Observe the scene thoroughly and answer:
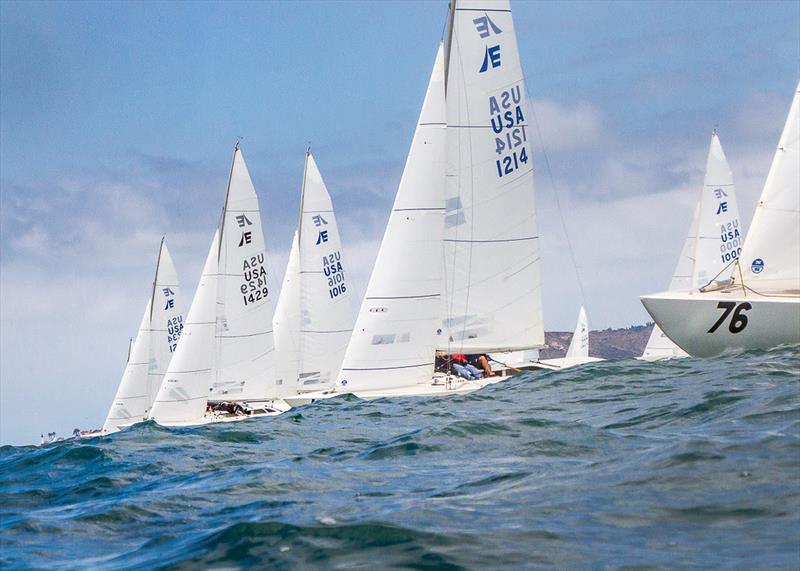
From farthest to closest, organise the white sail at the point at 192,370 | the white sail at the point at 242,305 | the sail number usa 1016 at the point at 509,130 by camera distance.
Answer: the white sail at the point at 242,305, the white sail at the point at 192,370, the sail number usa 1016 at the point at 509,130

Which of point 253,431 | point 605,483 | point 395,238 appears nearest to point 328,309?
point 395,238

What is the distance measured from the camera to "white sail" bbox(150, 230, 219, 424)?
3122cm

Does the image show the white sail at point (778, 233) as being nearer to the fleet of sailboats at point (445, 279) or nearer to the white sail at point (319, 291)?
the fleet of sailboats at point (445, 279)

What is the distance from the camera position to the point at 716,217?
4191cm

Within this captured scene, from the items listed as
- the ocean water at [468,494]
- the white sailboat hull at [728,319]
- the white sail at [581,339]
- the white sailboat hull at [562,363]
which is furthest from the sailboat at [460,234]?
the white sail at [581,339]

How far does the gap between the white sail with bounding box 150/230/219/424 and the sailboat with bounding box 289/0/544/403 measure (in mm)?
7961

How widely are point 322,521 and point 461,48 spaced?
19.8 metres

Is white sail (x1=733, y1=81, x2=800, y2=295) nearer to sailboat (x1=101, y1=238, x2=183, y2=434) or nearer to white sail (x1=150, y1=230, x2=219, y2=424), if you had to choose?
white sail (x1=150, y1=230, x2=219, y2=424)

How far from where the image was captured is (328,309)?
3741 centimetres

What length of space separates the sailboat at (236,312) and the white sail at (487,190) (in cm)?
1043

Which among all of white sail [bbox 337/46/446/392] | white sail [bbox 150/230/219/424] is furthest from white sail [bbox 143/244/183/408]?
white sail [bbox 337/46/446/392]

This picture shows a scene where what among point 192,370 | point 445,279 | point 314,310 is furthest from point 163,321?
point 445,279

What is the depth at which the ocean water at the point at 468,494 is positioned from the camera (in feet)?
19.0

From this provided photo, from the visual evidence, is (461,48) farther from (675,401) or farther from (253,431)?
(675,401)
